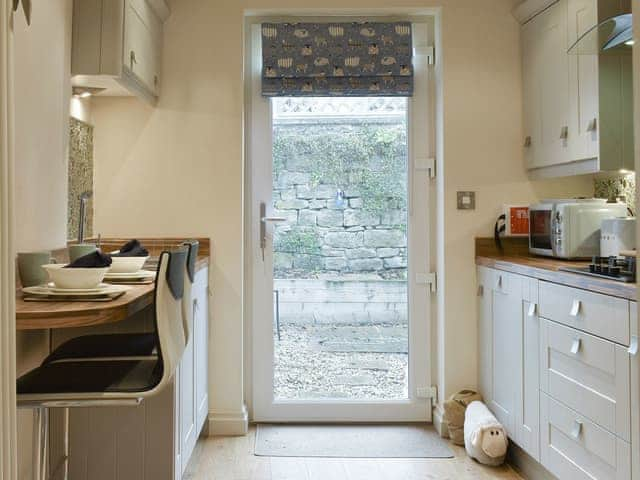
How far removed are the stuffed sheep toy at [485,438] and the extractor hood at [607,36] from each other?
5.22ft

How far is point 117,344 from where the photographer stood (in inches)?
77.8

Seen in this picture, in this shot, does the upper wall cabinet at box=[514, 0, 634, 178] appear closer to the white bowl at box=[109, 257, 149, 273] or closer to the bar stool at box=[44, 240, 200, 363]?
the bar stool at box=[44, 240, 200, 363]

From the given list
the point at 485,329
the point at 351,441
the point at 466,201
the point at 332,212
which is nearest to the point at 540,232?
the point at 466,201

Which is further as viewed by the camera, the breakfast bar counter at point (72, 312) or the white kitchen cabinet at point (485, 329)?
the white kitchen cabinet at point (485, 329)

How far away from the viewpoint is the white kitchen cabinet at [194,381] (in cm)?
224

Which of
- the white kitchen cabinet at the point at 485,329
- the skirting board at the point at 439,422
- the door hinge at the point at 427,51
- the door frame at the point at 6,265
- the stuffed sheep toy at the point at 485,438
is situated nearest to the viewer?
the door frame at the point at 6,265

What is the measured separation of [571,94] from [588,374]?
1235mm

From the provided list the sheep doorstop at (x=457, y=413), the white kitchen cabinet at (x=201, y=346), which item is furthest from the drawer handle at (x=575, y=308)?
the white kitchen cabinet at (x=201, y=346)

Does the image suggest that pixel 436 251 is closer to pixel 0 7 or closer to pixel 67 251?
pixel 67 251

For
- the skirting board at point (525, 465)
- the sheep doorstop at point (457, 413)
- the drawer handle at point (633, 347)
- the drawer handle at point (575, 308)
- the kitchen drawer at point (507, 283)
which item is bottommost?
the skirting board at point (525, 465)

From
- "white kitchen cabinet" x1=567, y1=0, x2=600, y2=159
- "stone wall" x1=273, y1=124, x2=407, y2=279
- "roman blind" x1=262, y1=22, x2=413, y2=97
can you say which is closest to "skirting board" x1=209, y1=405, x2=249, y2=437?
"stone wall" x1=273, y1=124, x2=407, y2=279

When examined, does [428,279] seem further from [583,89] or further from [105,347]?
[105,347]

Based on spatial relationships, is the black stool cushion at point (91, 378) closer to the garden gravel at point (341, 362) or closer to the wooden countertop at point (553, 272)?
the wooden countertop at point (553, 272)

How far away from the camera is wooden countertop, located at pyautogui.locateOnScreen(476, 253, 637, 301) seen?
1.79m
